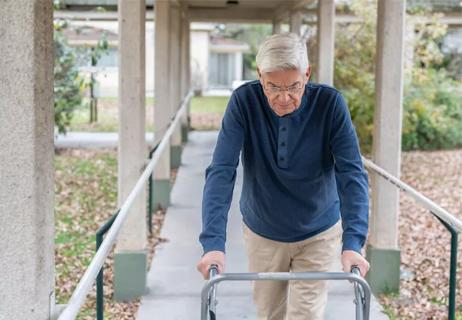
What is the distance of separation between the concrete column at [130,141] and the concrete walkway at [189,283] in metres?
0.23

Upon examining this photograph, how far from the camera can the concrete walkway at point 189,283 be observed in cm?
524

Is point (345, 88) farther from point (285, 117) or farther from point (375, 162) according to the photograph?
point (285, 117)

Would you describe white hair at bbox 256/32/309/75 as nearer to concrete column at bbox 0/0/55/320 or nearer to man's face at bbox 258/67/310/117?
man's face at bbox 258/67/310/117

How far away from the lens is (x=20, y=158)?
2285mm

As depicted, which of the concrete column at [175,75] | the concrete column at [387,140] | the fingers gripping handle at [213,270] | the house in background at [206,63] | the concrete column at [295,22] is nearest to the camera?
the fingers gripping handle at [213,270]

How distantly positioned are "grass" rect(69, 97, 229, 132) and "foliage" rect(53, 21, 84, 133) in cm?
74

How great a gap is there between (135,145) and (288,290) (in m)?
2.58

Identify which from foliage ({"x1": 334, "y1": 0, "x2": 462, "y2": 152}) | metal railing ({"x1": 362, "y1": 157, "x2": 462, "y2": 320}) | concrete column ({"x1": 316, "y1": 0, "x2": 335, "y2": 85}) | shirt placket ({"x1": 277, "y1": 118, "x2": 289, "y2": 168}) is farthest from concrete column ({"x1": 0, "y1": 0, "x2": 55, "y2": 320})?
foliage ({"x1": 334, "y1": 0, "x2": 462, "y2": 152})

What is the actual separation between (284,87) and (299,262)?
962 millimetres

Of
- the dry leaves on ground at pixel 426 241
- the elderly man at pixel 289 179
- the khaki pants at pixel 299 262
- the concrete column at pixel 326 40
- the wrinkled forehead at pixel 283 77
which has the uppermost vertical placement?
the concrete column at pixel 326 40

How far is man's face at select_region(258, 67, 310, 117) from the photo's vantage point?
2.55 metres

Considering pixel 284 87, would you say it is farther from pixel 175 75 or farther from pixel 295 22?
pixel 175 75

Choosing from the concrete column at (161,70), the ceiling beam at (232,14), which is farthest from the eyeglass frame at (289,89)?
the ceiling beam at (232,14)

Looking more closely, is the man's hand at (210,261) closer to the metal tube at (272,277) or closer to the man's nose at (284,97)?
the metal tube at (272,277)
